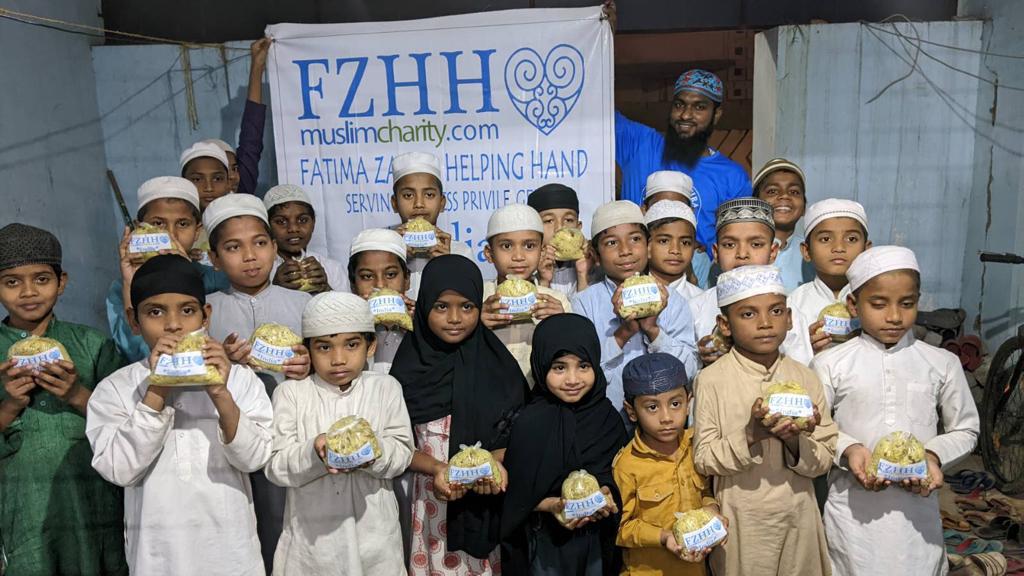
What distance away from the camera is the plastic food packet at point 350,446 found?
113 inches

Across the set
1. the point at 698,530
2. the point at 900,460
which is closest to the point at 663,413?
the point at 698,530

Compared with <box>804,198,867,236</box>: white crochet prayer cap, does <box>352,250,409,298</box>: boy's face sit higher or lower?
lower

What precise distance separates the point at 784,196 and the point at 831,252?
0.70 m

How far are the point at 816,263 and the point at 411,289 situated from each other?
88.7 inches

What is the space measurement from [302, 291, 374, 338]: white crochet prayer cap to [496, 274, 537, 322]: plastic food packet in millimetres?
712

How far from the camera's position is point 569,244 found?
434 cm

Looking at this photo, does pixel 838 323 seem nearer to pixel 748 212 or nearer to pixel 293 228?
pixel 748 212

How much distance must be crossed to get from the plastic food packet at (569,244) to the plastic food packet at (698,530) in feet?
5.86

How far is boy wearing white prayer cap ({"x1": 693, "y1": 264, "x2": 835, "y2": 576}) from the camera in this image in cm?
317

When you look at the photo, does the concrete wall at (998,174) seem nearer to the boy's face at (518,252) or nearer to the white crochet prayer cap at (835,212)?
the white crochet prayer cap at (835,212)

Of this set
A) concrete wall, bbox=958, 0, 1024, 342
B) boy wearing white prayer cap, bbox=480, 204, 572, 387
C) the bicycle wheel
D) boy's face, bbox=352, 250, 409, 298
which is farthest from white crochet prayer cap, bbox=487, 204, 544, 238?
concrete wall, bbox=958, 0, 1024, 342

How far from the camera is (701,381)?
10.7 ft

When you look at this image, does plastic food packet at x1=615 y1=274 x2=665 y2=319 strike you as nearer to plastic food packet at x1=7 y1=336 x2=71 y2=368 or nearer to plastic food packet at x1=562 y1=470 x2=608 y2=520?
plastic food packet at x1=562 y1=470 x2=608 y2=520

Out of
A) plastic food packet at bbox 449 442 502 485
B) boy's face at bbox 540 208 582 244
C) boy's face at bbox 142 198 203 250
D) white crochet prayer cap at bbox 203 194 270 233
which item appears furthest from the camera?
boy's face at bbox 540 208 582 244
